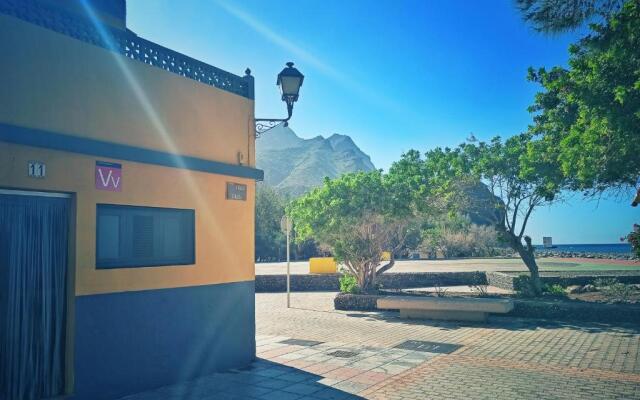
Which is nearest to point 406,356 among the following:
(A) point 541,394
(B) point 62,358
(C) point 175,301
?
(A) point 541,394

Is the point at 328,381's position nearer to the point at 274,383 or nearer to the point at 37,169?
the point at 274,383

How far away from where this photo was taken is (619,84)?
9.09m

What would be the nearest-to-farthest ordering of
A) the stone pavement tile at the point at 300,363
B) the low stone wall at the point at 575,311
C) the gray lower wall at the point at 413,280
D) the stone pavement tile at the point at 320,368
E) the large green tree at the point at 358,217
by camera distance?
the stone pavement tile at the point at 320,368 → the stone pavement tile at the point at 300,363 → the low stone wall at the point at 575,311 → the large green tree at the point at 358,217 → the gray lower wall at the point at 413,280

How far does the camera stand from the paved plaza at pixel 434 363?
6625 mm

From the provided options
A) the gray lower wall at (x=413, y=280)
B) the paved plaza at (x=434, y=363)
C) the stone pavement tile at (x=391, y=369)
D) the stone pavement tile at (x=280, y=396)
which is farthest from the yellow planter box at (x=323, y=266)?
the stone pavement tile at (x=280, y=396)

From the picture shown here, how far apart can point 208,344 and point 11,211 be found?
3.69 m

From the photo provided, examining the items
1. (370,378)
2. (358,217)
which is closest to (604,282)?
(358,217)

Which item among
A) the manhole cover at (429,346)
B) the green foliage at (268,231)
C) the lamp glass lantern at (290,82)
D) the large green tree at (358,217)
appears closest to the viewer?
the lamp glass lantern at (290,82)

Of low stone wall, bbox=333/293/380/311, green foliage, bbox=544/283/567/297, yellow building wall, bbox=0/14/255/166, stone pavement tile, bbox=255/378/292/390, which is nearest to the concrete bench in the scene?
low stone wall, bbox=333/293/380/311

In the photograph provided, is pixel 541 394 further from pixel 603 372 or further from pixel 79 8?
pixel 79 8

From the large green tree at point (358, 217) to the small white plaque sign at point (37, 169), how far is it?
410 inches

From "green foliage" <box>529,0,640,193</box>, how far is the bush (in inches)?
326

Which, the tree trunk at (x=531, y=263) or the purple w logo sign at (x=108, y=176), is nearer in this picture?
the purple w logo sign at (x=108, y=176)

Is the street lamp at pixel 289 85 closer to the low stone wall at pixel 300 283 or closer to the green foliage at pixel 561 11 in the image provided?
the green foliage at pixel 561 11
